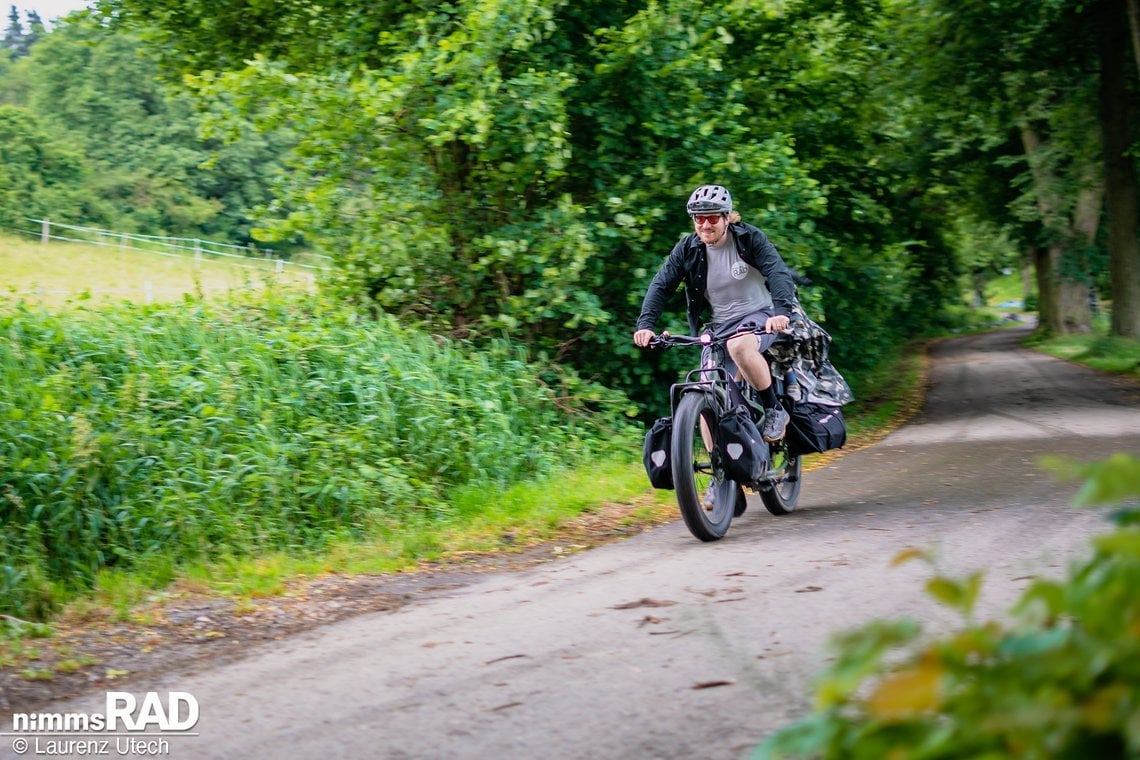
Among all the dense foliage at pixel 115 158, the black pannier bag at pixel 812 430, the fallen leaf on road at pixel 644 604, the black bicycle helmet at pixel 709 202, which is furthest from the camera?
the dense foliage at pixel 115 158

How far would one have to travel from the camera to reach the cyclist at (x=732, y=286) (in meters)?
7.77

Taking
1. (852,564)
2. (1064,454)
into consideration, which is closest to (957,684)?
(852,564)

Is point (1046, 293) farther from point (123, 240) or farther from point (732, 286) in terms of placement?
point (732, 286)

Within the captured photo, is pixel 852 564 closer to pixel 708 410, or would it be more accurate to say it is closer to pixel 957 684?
pixel 708 410

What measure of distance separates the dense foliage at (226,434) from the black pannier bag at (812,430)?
8.87ft

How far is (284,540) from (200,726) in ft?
13.3

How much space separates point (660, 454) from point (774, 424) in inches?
49.5

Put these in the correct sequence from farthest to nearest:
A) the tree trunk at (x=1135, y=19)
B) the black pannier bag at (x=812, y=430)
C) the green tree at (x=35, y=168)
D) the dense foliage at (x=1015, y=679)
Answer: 1. the green tree at (x=35, y=168)
2. the tree trunk at (x=1135, y=19)
3. the black pannier bag at (x=812, y=430)
4. the dense foliage at (x=1015, y=679)

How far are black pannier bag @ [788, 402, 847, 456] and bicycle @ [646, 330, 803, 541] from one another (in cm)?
9

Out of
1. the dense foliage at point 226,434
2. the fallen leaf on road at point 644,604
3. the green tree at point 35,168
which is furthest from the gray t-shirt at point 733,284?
the green tree at point 35,168

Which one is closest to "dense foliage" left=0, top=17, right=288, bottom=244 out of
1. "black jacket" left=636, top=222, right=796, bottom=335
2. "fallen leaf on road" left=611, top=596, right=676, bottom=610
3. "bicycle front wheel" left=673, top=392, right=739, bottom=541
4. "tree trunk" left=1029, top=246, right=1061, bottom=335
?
"tree trunk" left=1029, top=246, right=1061, bottom=335

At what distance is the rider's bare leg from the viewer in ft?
25.5

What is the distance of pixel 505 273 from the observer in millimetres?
12867

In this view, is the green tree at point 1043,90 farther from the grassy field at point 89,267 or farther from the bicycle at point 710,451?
the bicycle at point 710,451
